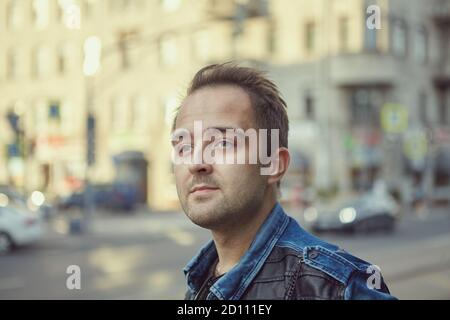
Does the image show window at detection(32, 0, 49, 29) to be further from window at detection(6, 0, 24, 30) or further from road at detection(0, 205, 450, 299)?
road at detection(0, 205, 450, 299)

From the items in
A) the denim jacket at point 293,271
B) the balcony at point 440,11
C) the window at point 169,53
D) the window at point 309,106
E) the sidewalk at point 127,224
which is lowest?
the sidewalk at point 127,224

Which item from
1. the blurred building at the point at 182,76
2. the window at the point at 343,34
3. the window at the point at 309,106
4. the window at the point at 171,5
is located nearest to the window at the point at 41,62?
the blurred building at the point at 182,76

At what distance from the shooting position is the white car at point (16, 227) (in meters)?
14.9

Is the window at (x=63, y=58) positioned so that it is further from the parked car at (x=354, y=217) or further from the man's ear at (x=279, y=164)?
the man's ear at (x=279, y=164)

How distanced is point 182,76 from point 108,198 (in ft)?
20.4

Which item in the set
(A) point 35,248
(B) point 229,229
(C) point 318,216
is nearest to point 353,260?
(B) point 229,229

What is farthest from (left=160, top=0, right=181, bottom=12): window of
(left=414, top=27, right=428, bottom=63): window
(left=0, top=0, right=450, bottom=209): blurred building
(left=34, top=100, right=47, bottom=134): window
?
(left=414, top=27, right=428, bottom=63): window

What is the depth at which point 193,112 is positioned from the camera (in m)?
1.64

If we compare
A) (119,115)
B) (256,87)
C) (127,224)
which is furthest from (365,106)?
(256,87)

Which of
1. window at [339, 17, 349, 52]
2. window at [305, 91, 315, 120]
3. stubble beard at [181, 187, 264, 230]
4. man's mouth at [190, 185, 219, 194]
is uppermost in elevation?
window at [339, 17, 349, 52]

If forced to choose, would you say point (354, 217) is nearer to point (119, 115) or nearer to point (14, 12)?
point (14, 12)

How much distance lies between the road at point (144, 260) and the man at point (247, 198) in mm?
5506

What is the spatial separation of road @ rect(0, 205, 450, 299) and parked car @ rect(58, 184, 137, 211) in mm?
5224

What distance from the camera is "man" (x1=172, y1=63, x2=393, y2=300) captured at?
1.45 meters
